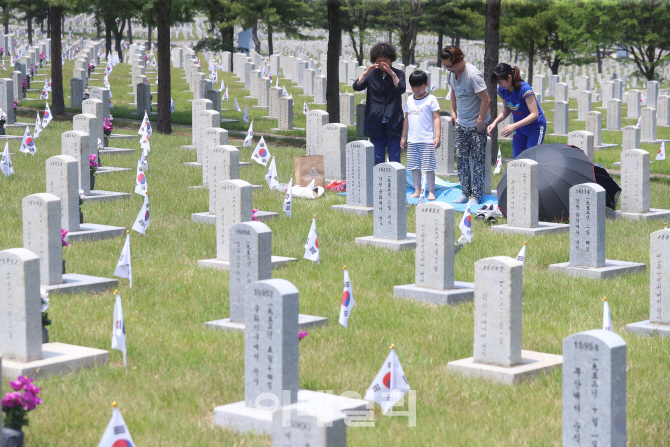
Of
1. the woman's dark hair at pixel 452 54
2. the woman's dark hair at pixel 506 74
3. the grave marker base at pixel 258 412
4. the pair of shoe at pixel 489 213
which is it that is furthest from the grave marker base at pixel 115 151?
the grave marker base at pixel 258 412

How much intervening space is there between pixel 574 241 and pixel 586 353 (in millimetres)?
5412

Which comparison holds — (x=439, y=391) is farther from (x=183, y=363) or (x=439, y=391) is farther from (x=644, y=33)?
(x=644, y=33)

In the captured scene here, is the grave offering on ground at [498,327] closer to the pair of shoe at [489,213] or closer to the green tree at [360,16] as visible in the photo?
the pair of shoe at [489,213]

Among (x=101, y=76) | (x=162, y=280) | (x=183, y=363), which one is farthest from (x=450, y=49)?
(x=101, y=76)

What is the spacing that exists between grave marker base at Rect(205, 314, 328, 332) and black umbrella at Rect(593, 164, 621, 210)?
6.65 metres

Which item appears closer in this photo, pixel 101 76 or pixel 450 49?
pixel 450 49

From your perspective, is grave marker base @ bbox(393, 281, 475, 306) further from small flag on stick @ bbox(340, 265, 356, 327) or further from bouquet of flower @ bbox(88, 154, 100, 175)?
bouquet of flower @ bbox(88, 154, 100, 175)

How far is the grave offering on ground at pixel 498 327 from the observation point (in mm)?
6754

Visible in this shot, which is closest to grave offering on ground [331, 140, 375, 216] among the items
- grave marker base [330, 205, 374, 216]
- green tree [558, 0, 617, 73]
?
grave marker base [330, 205, 374, 216]

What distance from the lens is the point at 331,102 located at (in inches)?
829

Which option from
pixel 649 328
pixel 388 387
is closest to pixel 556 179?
pixel 649 328

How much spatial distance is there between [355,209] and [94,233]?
3635mm

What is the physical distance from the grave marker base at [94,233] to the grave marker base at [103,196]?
175 cm

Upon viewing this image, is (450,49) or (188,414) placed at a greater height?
(450,49)
